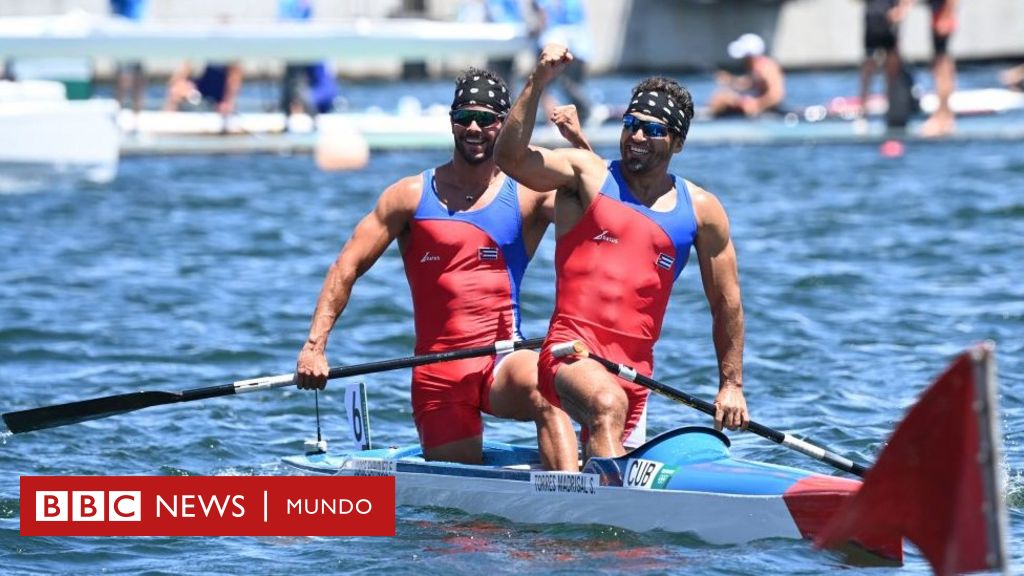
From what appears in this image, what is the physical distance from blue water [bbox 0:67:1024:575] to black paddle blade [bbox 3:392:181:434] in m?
0.35

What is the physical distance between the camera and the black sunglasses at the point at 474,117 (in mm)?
7527

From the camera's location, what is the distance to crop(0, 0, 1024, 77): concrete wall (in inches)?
1467

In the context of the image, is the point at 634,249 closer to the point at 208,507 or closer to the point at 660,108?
the point at 660,108

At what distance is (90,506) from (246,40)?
562 inches

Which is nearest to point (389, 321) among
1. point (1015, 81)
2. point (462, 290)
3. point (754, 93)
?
point (462, 290)

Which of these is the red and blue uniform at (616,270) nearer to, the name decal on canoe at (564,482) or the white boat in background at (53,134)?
the name decal on canoe at (564,482)

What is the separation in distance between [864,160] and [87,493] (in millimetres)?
14399

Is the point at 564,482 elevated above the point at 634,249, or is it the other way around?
the point at 634,249

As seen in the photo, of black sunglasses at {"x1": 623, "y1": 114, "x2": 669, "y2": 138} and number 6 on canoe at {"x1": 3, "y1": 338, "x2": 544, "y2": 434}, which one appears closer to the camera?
black sunglasses at {"x1": 623, "y1": 114, "x2": 669, "y2": 138}


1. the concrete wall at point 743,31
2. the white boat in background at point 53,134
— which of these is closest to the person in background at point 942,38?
the white boat in background at point 53,134

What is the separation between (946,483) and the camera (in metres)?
5.01

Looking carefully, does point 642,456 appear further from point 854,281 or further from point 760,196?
point 760,196

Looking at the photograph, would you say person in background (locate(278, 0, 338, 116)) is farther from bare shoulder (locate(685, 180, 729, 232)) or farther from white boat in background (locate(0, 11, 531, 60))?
bare shoulder (locate(685, 180, 729, 232))

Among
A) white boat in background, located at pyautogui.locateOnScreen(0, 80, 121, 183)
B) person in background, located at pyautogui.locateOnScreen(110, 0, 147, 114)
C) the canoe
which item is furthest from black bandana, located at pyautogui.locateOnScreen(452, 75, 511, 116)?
person in background, located at pyautogui.locateOnScreen(110, 0, 147, 114)
